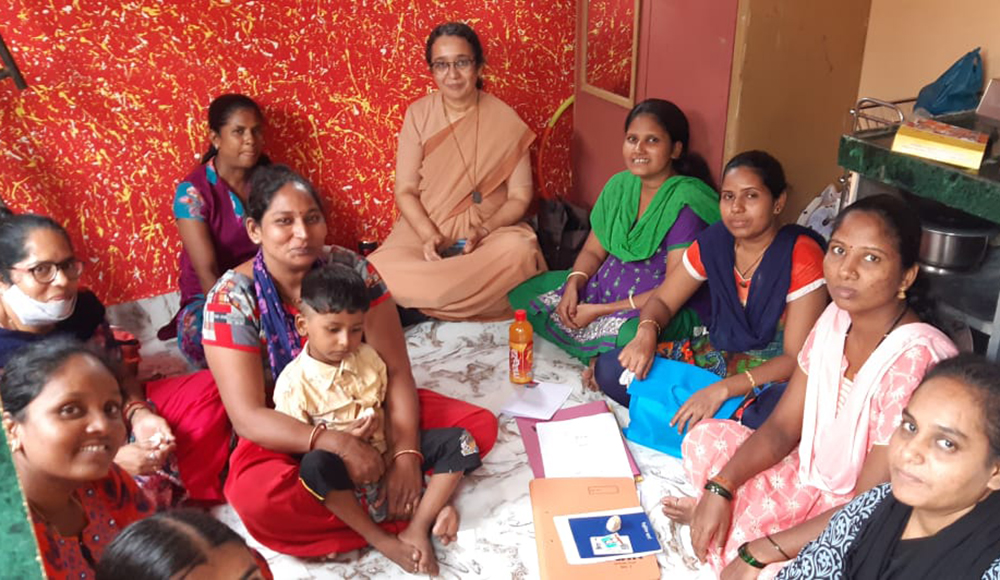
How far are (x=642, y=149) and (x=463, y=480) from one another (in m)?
1.18

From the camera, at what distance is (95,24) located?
2.75 metres

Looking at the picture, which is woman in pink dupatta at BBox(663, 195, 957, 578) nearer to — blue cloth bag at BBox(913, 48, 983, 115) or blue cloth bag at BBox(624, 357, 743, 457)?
blue cloth bag at BBox(624, 357, 743, 457)

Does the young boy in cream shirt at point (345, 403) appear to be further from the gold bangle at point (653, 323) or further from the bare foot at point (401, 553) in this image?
the gold bangle at point (653, 323)

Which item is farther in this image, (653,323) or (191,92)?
(191,92)

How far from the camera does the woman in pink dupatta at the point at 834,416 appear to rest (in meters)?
1.63

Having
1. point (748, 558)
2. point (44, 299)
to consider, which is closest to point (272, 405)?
point (44, 299)

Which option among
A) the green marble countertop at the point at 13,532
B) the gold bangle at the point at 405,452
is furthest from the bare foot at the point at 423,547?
the green marble countertop at the point at 13,532

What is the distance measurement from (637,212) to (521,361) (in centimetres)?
63

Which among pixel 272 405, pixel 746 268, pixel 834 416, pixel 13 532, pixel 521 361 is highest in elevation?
pixel 13 532

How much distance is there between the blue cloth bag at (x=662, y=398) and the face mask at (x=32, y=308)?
1512 mm

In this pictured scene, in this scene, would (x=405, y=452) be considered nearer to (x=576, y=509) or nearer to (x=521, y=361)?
(x=576, y=509)

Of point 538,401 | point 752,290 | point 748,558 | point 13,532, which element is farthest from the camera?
point 538,401

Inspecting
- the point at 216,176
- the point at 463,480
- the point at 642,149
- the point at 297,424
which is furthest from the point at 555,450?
the point at 216,176

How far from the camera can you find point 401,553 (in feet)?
6.30
